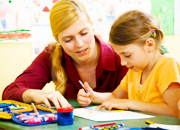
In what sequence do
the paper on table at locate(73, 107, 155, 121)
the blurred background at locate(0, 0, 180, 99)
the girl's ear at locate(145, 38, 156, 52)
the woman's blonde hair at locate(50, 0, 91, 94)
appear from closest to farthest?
the paper on table at locate(73, 107, 155, 121) → the girl's ear at locate(145, 38, 156, 52) → the woman's blonde hair at locate(50, 0, 91, 94) → the blurred background at locate(0, 0, 180, 99)

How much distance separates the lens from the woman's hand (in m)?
1.17

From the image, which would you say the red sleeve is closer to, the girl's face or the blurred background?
the girl's face

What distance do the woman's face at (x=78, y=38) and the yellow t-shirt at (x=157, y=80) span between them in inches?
12.7

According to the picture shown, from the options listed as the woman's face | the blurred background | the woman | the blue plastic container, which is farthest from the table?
the blurred background

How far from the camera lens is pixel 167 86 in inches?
43.0

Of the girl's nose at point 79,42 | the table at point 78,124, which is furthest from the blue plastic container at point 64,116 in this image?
the girl's nose at point 79,42

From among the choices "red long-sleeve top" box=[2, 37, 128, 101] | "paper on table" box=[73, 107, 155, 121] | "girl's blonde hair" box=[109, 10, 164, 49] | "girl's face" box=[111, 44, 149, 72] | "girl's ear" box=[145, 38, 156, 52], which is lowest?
"paper on table" box=[73, 107, 155, 121]

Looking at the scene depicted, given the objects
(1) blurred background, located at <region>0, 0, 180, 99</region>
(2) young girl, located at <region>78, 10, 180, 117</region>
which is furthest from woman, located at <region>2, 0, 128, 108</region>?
(1) blurred background, located at <region>0, 0, 180, 99</region>

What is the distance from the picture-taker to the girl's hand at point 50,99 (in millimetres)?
1172

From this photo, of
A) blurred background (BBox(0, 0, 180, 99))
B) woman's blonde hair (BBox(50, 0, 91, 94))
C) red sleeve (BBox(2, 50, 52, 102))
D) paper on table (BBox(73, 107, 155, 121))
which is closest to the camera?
paper on table (BBox(73, 107, 155, 121))

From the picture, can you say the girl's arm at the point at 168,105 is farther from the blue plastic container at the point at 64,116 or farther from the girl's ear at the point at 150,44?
the blue plastic container at the point at 64,116

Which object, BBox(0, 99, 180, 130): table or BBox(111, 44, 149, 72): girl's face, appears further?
BBox(111, 44, 149, 72): girl's face

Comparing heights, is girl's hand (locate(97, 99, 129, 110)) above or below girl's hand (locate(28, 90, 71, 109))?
below

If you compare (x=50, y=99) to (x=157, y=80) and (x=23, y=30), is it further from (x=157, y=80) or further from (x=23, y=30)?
(x=23, y=30)
